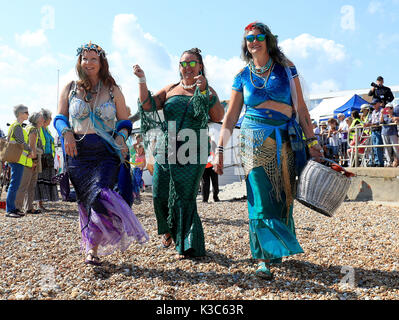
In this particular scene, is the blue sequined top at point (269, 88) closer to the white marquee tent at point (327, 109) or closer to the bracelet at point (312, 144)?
the bracelet at point (312, 144)

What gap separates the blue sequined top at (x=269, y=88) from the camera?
3.43 meters

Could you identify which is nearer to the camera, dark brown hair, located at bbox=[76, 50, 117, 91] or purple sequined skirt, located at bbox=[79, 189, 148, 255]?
purple sequined skirt, located at bbox=[79, 189, 148, 255]

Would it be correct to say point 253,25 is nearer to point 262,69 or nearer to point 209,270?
point 262,69

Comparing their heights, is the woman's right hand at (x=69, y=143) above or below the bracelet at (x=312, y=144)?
above

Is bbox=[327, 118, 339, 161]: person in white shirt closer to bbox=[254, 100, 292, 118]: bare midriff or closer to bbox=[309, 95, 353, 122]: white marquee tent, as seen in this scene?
Answer: bbox=[309, 95, 353, 122]: white marquee tent

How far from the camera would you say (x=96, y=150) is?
3.63 meters

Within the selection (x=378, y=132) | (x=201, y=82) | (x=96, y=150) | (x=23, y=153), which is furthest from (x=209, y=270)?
(x=378, y=132)

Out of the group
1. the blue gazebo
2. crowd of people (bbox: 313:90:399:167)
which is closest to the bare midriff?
crowd of people (bbox: 313:90:399:167)

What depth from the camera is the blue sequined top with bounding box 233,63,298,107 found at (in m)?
3.43

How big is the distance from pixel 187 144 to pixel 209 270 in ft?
4.27

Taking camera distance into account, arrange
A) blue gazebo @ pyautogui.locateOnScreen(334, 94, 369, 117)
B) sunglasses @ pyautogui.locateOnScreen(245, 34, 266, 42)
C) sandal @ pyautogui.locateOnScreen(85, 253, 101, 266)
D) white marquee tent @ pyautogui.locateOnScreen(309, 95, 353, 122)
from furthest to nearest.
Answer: white marquee tent @ pyautogui.locateOnScreen(309, 95, 353, 122) < blue gazebo @ pyautogui.locateOnScreen(334, 94, 369, 117) < sandal @ pyautogui.locateOnScreen(85, 253, 101, 266) < sunglasses @ pyautogui.locateOnScreen(245, 34, 266, 42)

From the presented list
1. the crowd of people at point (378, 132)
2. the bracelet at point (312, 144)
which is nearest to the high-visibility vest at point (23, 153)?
the bracelet at point (312, 144)

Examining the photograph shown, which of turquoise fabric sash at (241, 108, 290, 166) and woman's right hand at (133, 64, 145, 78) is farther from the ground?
woman's right hand at (133, 64, 145, 78)
